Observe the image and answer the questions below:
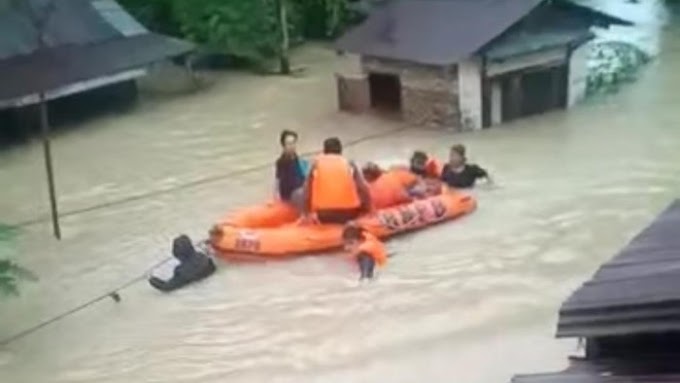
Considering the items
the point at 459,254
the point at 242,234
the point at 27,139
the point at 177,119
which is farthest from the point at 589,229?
the point at 27,139

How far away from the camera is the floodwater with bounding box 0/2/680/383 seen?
10102 mm

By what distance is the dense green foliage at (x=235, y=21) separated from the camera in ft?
67.1

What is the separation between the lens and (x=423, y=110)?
1680 cm

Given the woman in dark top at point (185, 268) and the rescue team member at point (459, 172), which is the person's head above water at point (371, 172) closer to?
the rescue team member at point (459, 172)

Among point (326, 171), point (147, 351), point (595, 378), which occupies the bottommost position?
point (147, 351)

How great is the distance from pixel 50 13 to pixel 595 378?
47.3 feet

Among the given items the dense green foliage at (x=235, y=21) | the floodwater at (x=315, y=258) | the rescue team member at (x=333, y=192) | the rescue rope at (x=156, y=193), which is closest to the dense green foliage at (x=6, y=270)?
the floodwater at (x=315, y=258)

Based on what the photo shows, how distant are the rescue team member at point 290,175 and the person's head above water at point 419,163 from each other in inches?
62.2

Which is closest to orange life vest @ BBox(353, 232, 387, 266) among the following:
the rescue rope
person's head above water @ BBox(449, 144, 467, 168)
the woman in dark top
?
the woman in dark top

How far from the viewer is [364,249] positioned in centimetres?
1154

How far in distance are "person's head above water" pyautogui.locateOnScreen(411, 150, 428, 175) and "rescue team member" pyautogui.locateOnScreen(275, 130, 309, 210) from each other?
1.58 metres

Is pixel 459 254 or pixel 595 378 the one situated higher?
pixel 595 378

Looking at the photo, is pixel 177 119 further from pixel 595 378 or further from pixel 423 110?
pixel 595 378

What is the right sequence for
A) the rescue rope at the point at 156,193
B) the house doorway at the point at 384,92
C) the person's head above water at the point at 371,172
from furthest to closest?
the house doorway at the point at 384,92 < the rescue rope at the point at 156,193 < the person's head above water at the point at 371,172
